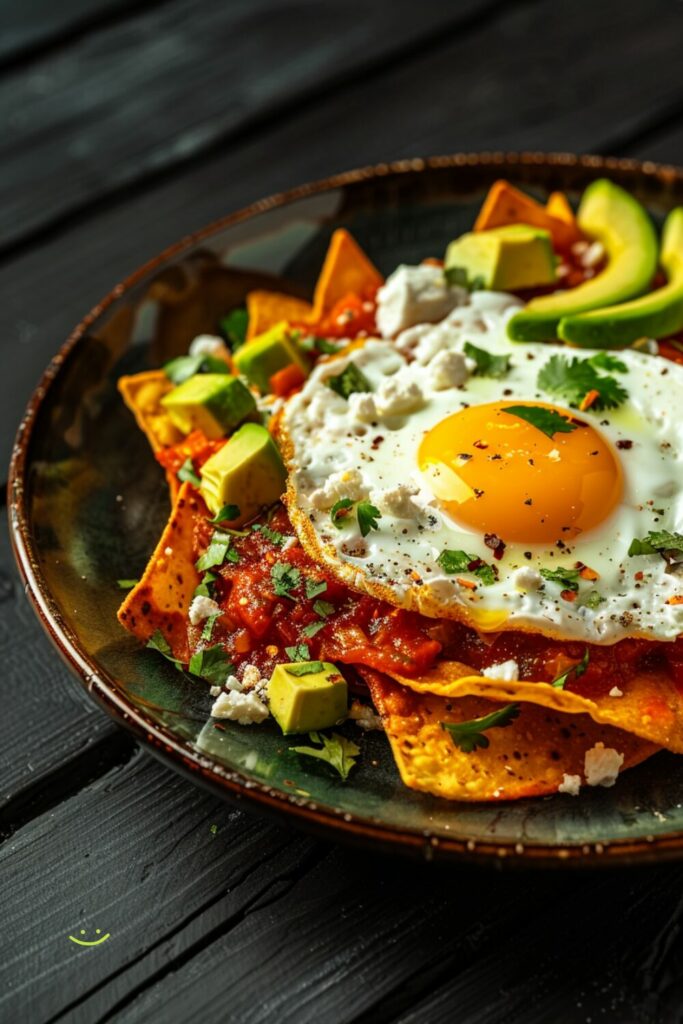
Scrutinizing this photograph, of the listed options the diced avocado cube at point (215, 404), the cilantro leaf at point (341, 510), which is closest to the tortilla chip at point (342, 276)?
the diced avocado cube at point (215, 404)

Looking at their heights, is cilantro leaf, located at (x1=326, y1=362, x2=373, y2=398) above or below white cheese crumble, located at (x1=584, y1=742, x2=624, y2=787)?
above

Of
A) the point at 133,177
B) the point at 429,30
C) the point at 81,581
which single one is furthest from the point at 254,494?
the point at 429,30

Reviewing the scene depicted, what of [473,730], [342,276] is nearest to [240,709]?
[473,730]

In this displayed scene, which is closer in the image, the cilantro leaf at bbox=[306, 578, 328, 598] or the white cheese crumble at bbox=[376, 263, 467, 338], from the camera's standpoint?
the cilantro leaf at bbox=[306, 578, 328, 598]

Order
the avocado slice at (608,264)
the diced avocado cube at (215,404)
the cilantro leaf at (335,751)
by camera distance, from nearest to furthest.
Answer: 1. the cilantro leaf at (335,751)
2. the diced avocado cube at (215,404)
3. the avocado slice at (608,264)

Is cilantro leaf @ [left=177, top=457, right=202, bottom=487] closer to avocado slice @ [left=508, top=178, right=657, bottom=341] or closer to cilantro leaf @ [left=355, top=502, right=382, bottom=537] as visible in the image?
cilantro leaf @ [left=355, top=502, right=382, bottom=537]

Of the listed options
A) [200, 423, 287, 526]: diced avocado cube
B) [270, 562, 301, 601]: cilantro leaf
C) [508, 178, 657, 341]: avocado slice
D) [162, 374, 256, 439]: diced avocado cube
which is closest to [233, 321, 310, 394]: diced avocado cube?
[162, 374, 256, 439]: diced avocado cube

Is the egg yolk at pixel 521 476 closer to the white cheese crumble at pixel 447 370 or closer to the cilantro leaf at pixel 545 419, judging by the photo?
the cilantro leaf at pixel 545 419

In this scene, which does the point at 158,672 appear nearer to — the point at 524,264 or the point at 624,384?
the point at 624,384
